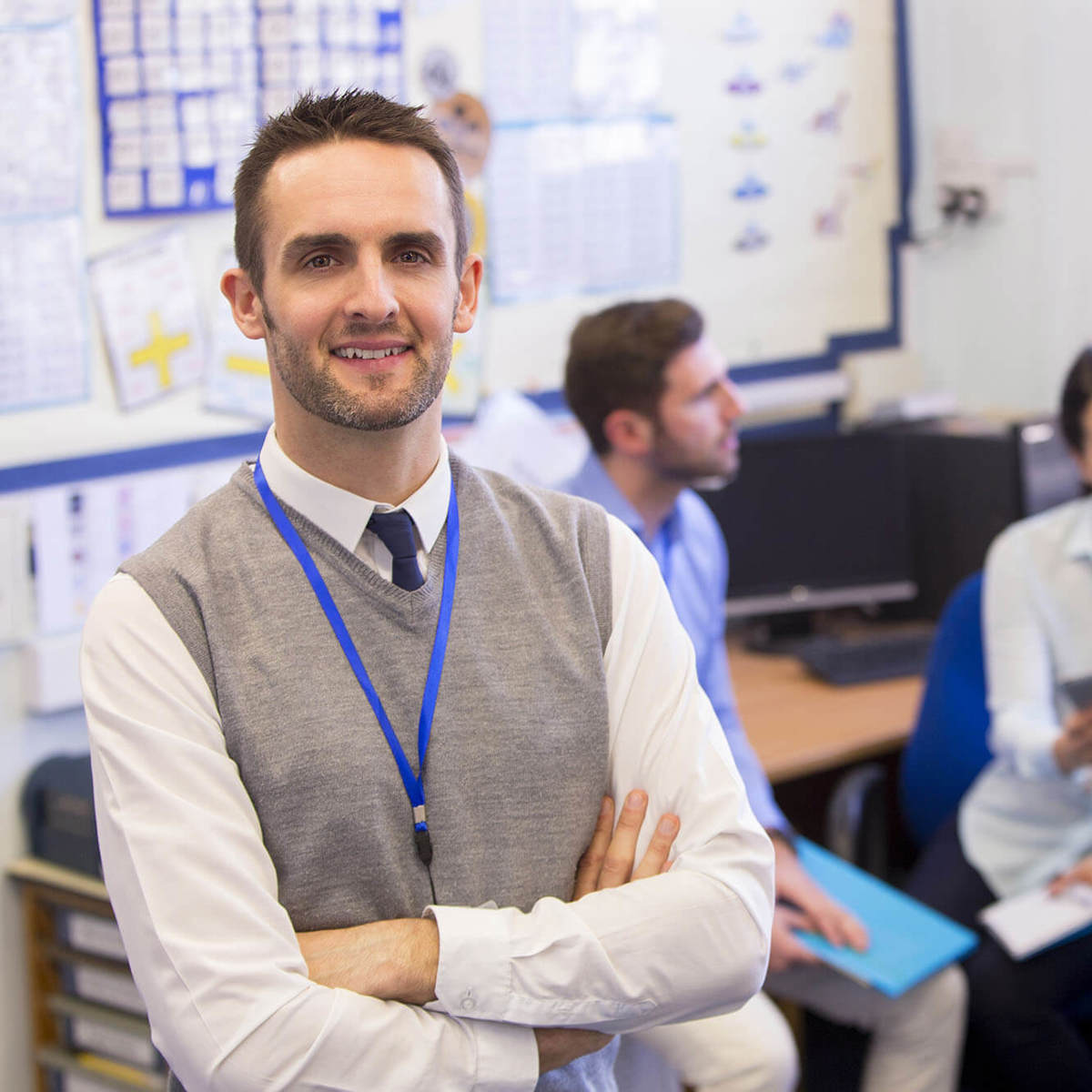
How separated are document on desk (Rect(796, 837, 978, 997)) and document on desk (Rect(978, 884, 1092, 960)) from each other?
0.18 ft

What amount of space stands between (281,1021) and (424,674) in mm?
306

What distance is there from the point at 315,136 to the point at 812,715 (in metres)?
1.87

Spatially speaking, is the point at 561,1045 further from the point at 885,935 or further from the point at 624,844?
the point at 885,935

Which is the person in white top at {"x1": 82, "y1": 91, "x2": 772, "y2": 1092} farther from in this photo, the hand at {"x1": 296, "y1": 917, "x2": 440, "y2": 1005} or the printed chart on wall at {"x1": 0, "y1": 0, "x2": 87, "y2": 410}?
the printed chart on wall at {"x1": 0, "y1": 0, "x2": 87, "y2": 410}

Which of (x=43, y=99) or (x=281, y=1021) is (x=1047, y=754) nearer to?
(x=281, y=1021)

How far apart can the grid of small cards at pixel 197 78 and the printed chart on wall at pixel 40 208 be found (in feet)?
0.22

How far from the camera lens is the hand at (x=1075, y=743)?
2244mm

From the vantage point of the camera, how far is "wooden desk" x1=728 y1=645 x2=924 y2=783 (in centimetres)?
258

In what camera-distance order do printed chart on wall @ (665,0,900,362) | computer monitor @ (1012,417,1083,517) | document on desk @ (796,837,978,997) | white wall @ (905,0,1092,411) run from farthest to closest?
white wall @ (905,0,1092,411), printed chart on wall @ (665,0,900,362), computer monitor @ (1012,417,1083,517), document on desk @ (796,837,978,997)

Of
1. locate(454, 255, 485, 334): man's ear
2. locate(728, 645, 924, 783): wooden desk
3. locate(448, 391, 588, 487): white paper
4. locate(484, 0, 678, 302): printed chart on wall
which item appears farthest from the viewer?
locate(484, 0, 678, 302): printed chart on wall

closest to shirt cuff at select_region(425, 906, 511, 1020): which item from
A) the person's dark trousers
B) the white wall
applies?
the person's dark trousers

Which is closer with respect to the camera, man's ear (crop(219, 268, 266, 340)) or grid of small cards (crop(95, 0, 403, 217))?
man's ear (crop(219, 268, 266, 340))

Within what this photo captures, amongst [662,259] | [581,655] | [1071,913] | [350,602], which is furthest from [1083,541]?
[350,602]

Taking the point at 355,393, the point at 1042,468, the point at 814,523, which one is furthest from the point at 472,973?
the point at 1042,468
